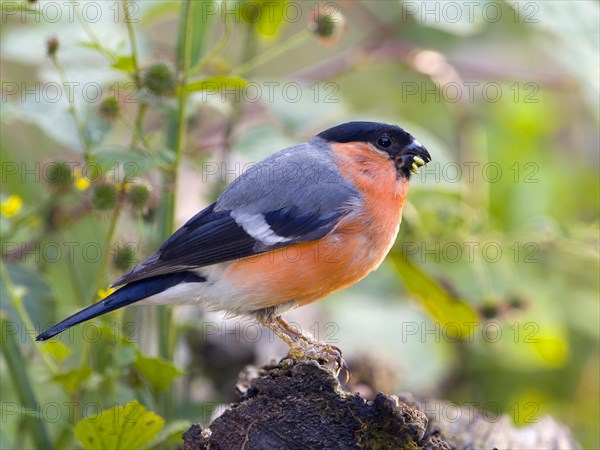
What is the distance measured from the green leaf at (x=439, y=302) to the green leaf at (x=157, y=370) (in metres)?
1.20

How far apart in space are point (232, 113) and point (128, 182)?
0.97 m

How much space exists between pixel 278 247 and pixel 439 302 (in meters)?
0.91

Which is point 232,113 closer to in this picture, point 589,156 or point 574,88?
point 574,88

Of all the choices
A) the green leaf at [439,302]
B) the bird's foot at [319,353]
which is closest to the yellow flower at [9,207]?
the bird's foot at [319,353]

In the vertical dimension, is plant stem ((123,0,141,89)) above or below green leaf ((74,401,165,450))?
above

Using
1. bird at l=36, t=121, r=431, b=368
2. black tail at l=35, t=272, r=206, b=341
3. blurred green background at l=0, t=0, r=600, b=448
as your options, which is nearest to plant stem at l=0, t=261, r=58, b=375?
blurred green background at l=0, t=0, r=600, b=448

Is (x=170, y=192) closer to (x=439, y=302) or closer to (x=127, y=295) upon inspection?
(x=127, y=295)

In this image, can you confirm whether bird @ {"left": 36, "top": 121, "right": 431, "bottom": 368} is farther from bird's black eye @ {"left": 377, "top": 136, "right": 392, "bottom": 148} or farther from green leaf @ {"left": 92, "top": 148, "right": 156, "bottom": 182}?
green leaf @ {"left": 92, "top": 148, "right": 156, "bottom": 182}

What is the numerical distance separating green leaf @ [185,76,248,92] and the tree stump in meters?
0.85

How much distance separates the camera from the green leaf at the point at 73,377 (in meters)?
2.60

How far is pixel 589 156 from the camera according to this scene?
637cm

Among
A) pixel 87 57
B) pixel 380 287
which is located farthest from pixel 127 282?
pixel 380 287

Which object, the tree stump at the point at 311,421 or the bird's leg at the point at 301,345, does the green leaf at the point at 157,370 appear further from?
the bird's leg at the point at 301,345

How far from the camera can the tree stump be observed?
2260 mm
